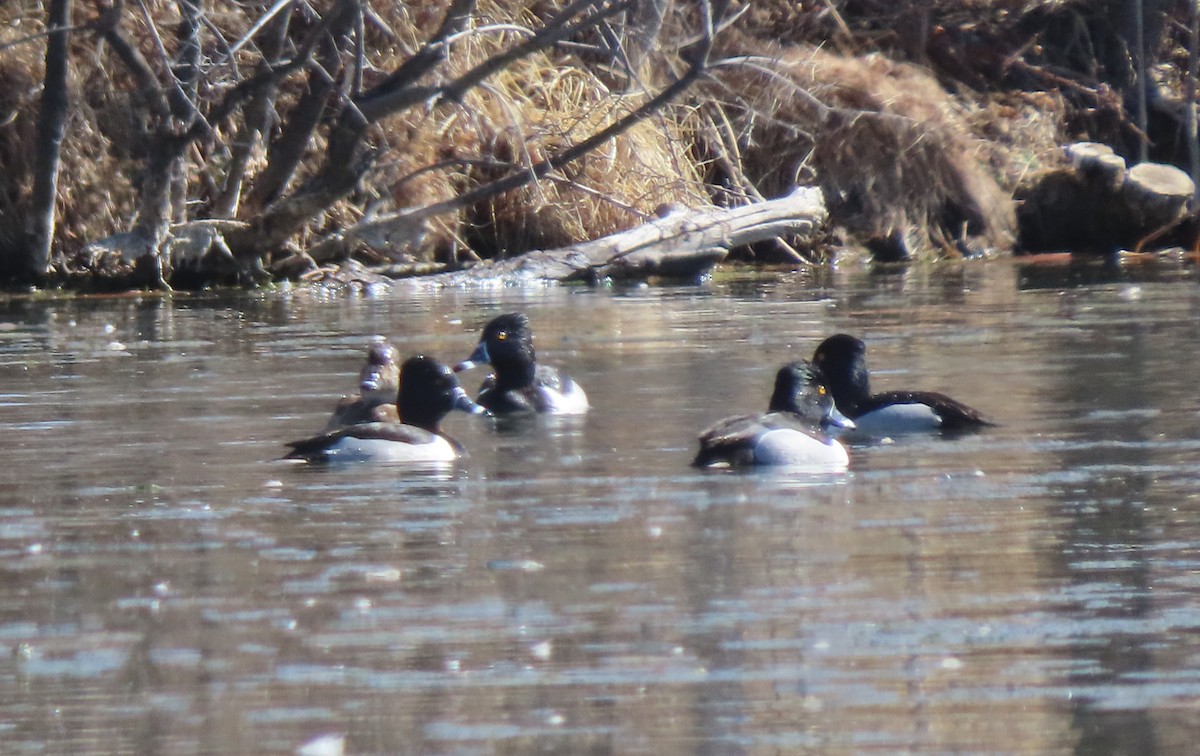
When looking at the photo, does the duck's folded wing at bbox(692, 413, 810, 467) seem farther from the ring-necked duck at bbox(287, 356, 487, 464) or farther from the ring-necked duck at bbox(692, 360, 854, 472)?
the ring-necked duck at bbox(287, 356, 487, 464)

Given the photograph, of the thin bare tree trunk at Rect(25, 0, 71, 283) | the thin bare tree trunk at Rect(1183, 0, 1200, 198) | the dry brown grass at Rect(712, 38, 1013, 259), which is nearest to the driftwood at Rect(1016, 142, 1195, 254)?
the thin bare tree trunk at Rect(1183, 0, 1200, 198)

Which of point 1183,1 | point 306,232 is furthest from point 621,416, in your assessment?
point 1183,1

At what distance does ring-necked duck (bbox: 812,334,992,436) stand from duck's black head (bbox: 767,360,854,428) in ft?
0.94

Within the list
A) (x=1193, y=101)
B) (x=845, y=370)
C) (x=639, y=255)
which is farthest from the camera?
(x=1193, y=101)

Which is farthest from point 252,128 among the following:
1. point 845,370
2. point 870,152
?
point 845,370

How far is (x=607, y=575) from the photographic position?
271 inches

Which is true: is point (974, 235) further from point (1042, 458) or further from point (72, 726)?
point (72, 726)

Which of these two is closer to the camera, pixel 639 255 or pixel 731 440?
pixel 731 440

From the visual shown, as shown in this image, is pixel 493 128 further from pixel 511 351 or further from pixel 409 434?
pixel 409 434

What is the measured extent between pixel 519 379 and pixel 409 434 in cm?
228

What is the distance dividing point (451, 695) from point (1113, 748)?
5.28ft

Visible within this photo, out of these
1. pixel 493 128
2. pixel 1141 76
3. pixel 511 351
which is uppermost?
pixel 1141 76

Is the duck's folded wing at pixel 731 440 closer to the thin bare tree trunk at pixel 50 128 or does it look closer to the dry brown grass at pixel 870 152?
the thin bare tree trunk at pixel 50 128

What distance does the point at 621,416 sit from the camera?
36.5ft
